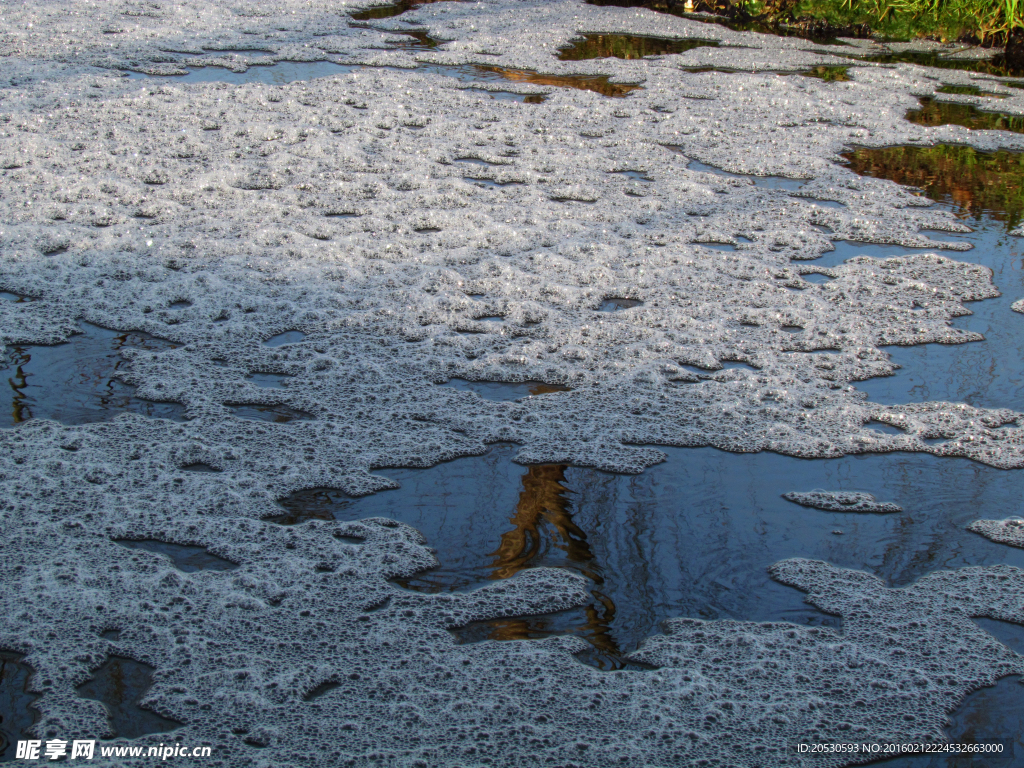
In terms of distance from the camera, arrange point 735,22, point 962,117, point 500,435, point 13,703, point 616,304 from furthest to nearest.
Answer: point 735,22, point 962,117, point 616,304, point 500,435, point 13,703

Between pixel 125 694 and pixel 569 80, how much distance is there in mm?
5757

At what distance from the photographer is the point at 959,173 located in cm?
504

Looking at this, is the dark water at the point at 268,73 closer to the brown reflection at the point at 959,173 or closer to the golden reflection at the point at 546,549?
the brown reflection at the point at 959,173

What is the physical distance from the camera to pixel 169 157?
4590 millimetres

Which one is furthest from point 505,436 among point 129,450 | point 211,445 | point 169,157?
point 169,157

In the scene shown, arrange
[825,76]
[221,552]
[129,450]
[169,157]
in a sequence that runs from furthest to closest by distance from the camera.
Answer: [825,76]
[169,157]
[129,450]
[221,552]

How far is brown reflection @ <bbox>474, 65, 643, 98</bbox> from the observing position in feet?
20.8

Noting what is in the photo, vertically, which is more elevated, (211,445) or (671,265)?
(671,265)

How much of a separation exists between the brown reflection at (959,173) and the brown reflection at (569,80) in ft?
6.07

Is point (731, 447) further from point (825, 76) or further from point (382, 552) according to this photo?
point (825, 76)

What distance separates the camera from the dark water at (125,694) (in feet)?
5.44

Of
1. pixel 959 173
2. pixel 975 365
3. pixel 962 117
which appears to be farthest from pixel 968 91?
pixel 975 365

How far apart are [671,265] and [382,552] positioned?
2.12 metres

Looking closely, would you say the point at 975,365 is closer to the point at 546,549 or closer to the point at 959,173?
the point at 546,549
